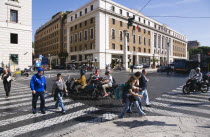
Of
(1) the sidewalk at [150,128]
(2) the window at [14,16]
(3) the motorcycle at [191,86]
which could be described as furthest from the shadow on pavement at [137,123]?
(2) the window at [14,16]

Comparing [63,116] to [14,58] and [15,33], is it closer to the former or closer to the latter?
[14,58]

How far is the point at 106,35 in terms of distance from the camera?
42.1m

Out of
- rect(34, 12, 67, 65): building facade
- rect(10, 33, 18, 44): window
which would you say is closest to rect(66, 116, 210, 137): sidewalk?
rect(10, 33, 18, 44): window

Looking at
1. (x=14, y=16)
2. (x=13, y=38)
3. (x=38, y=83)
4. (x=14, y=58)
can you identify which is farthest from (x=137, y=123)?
(x=14, y=16)

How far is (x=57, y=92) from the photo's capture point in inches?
237

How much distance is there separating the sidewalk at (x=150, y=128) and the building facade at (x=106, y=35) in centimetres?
3040

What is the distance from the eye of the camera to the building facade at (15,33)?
2338 cm

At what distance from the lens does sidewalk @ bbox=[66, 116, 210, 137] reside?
395 cm

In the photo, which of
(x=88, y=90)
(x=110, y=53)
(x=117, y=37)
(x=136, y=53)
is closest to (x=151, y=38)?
(x=136, y=53)

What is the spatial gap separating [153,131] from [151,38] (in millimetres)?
58891

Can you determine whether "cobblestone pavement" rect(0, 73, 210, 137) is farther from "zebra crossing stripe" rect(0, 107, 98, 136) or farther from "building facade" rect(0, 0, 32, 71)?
"building facade" rect(0, 0, 32, 71)

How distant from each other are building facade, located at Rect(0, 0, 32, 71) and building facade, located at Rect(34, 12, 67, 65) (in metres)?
26.2

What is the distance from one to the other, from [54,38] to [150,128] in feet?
213

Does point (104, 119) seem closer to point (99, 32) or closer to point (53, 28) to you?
point (99, 32)
